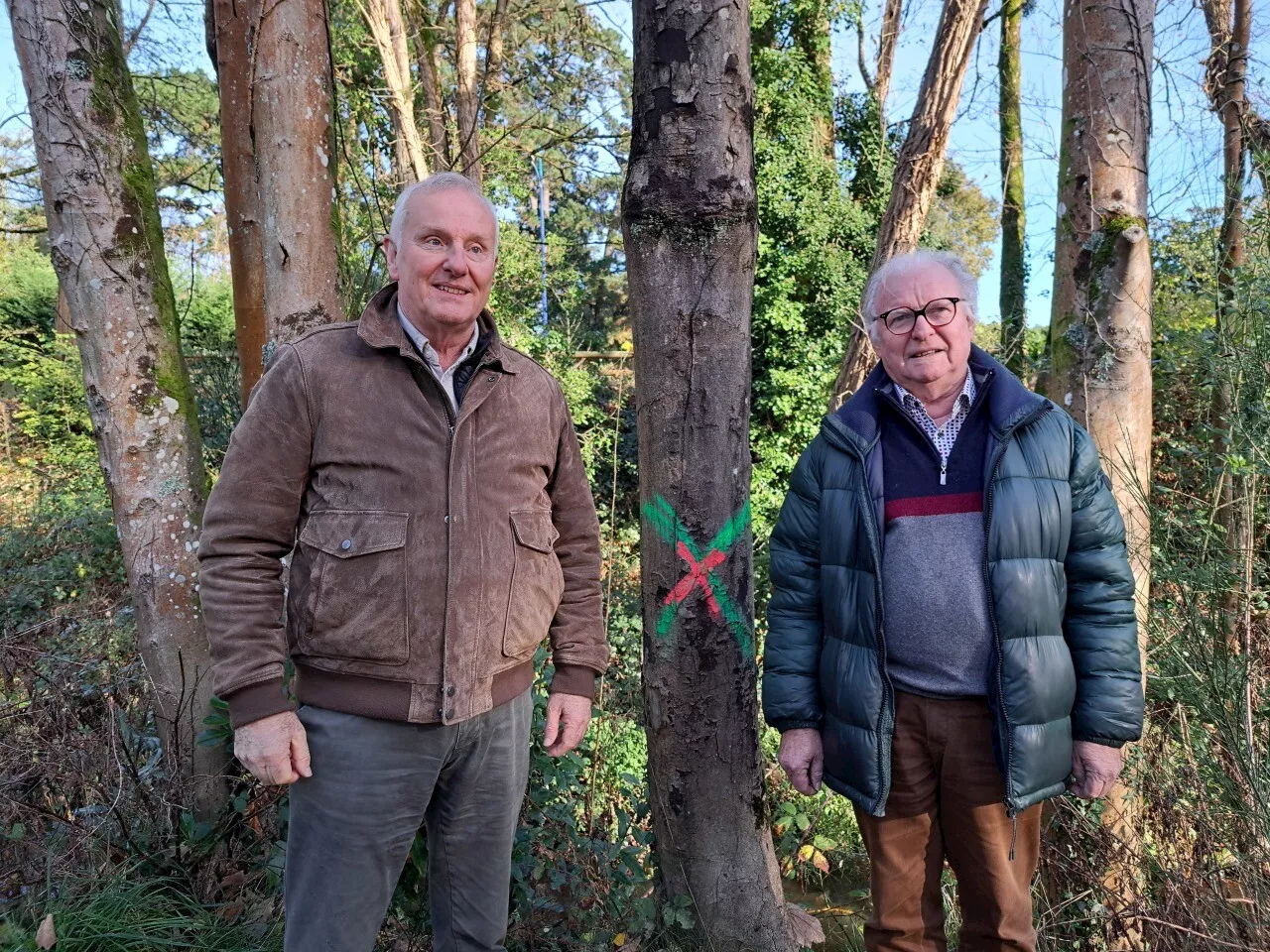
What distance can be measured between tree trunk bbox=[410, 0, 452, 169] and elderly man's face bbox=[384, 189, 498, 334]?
28.7ft

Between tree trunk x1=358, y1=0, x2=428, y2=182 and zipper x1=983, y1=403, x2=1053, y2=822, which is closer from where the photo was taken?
zipper x1=983, y1=403, x2=1053, y2=822

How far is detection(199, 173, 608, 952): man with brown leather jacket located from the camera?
1686 millimetres

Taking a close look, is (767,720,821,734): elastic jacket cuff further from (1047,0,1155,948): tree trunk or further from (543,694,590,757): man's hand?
(1047,0,1155,948): tree trunk

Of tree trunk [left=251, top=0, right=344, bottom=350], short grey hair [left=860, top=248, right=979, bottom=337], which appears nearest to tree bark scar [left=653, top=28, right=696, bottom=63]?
short grey hair [left=860, top=248, right=979, bottom=337]

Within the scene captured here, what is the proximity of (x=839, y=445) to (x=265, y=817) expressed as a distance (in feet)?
8.29

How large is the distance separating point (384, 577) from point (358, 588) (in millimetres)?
58

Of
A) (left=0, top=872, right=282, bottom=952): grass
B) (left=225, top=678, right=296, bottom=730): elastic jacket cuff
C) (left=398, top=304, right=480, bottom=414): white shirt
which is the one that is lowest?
(left=0, top=872, right=282, bottom=952): grass

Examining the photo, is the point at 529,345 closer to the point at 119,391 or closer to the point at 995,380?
the point at 119,391

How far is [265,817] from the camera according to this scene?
2.95 metres

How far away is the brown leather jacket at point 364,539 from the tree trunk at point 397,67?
7.84 metres

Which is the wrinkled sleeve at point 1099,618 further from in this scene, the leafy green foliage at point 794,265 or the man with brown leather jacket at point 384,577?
the leafy green foliage at point 794,265

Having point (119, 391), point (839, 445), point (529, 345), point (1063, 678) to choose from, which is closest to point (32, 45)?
point (119, 391)

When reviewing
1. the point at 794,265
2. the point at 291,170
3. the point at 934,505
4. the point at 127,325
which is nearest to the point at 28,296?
the point at 794,265

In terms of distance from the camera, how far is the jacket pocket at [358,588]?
1691 millimetres
